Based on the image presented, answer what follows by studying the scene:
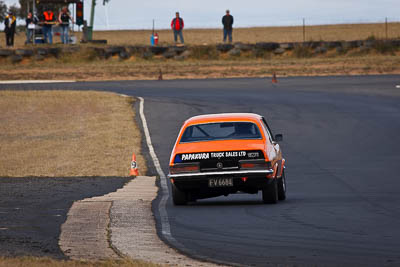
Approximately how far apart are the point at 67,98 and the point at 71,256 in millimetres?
32704

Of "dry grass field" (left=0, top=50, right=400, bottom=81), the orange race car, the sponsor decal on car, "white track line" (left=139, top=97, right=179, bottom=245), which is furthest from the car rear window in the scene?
"dry grass field" (left=0, top=50, right=400, bottom=81)

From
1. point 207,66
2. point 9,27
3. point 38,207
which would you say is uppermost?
point 9,27

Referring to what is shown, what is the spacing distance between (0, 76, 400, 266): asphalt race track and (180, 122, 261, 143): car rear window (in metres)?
1.13

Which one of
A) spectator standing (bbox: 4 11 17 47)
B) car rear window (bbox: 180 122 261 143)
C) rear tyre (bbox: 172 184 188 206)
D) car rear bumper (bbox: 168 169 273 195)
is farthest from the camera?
spectator standing (bbox: 4 11 17 47)

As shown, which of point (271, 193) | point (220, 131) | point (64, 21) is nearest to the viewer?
point (271, 193)

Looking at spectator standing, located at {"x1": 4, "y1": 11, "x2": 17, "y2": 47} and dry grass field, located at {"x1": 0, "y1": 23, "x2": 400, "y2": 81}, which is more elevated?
spectator standing, located at {"x1": 4, "y1": 11, "x2": 17, "y2": 47}

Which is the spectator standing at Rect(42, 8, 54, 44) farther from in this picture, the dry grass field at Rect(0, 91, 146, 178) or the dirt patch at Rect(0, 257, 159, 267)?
the dirt patch at Rect(0, 257, 159, 267)

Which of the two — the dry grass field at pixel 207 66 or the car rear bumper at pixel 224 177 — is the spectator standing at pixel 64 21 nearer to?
the dry grass field at pixel 207 66

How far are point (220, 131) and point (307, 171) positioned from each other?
22.4 ft

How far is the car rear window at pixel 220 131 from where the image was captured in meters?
14.8

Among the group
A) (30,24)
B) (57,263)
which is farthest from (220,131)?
(30,24)

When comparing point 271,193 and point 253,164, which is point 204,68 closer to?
point 271,193

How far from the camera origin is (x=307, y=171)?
21609 mm

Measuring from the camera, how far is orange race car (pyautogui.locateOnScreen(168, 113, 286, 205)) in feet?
46.5
